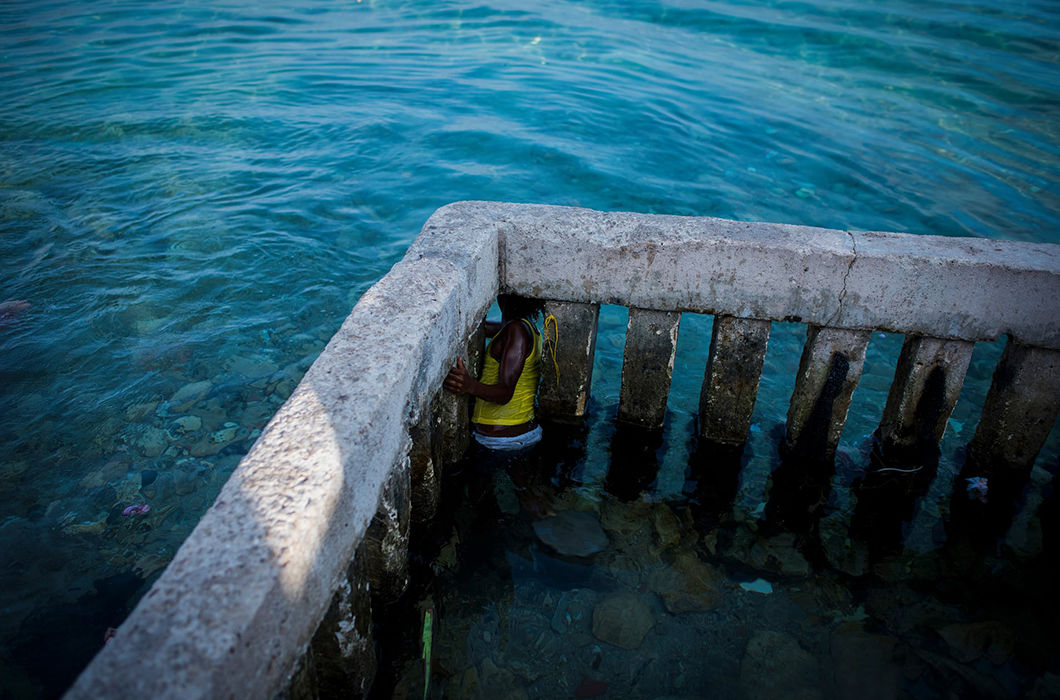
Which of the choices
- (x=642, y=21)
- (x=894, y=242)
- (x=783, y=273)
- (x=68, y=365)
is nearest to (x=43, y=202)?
(x=68, y=365)

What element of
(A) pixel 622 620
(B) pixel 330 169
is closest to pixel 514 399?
(A) pixel 622 620

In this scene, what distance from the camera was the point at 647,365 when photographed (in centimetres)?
408

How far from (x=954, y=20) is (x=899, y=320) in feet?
61.3

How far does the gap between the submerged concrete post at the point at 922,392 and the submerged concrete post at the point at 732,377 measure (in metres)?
0.84

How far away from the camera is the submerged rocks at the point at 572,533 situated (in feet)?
12.5

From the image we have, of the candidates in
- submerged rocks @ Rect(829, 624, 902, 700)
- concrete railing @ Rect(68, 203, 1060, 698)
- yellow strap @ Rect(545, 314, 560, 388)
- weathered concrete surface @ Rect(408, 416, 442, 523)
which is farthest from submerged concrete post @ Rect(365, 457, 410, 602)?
submerged rocks @ Rect(829, 624, 902, 700)

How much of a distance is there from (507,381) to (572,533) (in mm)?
1028

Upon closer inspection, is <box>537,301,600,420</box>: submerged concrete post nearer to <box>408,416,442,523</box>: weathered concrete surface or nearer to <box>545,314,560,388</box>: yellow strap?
<box>545,314,560,388</box>: yellow strap

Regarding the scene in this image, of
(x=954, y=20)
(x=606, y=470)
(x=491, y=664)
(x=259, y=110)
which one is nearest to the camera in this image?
(x=491, y=664)

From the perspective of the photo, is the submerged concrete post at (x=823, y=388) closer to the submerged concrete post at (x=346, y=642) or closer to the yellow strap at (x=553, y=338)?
the yellow strap at (x=553, y=338)

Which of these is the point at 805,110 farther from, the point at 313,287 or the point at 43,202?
the point at 43,202

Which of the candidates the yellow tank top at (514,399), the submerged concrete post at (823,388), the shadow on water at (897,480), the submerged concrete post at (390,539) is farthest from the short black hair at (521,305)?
the shadow on water at (897,480)

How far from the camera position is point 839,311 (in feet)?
11.7

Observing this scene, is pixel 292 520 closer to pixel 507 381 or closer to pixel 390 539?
pixel 390 539
